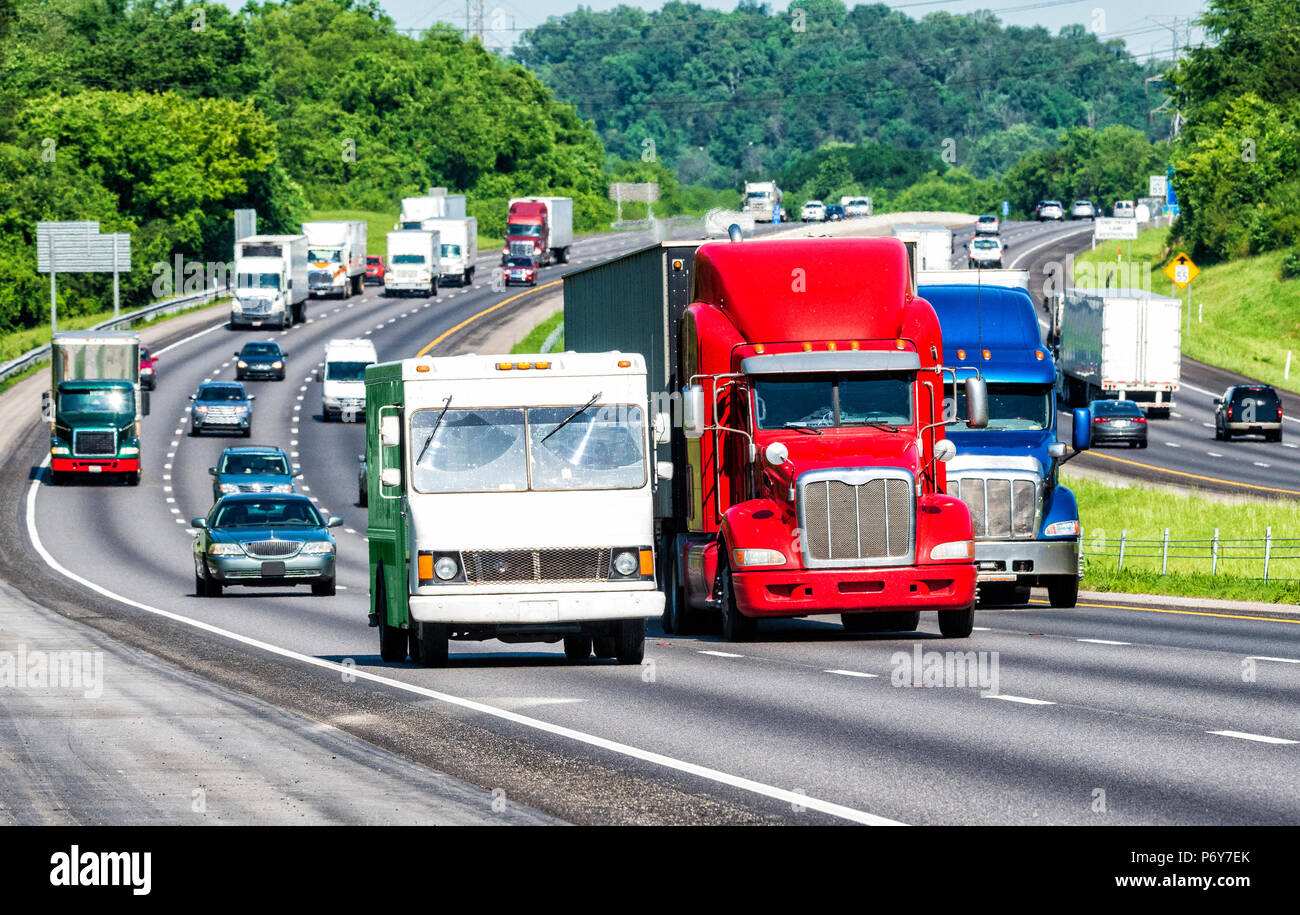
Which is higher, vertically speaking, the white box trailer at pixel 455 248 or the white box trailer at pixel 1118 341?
the white box trailer at pixel 455 248

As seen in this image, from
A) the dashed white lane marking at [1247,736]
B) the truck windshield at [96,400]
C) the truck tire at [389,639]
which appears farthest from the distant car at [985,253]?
the dashed white lane marking at [1247,736]

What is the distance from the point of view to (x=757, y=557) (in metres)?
21.8

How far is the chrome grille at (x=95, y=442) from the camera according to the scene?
2361 inches

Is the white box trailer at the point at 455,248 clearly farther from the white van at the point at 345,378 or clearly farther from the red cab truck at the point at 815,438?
the red cab truck at the point at 815,438

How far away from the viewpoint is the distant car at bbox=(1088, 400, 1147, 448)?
6575 cm

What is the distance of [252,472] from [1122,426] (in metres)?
28.1

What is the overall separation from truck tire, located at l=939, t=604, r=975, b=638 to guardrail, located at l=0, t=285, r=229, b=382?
2183 inches

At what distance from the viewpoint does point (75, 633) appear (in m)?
26.0

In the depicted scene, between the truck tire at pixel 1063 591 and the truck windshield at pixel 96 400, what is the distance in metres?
35.2

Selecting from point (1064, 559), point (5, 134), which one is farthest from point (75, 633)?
point (5, 134)

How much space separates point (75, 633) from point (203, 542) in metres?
7.45

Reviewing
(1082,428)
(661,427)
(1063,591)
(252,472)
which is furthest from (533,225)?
(661,427)

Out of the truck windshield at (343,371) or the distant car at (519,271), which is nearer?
the truck windshield at (343,371)
